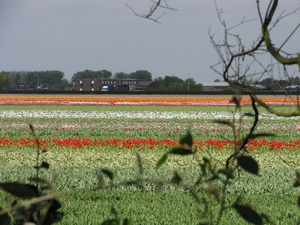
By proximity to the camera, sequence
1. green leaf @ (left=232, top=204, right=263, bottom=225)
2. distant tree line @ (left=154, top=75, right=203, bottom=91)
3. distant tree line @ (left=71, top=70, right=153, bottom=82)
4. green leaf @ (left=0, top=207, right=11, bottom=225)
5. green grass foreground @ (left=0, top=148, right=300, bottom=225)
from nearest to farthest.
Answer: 1. green leaf @ (left=0, top=207, right=11, bottom=225)
2. green leaf @ (left=232, top=204, right=263, bottom=225)
3. green grass foreground @ (left=0, top=148, right=300, bottom=225)
4. distant tree line @ (left=154, top=75, right=203, bottom=91)
5. distant tree line @ (left=71, top=70, right=153, bottom=82)

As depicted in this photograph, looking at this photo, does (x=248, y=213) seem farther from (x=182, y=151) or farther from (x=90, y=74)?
(x=90, y=74)

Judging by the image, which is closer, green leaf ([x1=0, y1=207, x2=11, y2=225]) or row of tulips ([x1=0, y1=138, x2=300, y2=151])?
green leaf ([x1=0, y1=207, x2=11, y2=225])

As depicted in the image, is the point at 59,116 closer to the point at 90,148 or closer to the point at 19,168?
the point at 90,148

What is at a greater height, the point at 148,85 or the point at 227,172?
the point at 227,172

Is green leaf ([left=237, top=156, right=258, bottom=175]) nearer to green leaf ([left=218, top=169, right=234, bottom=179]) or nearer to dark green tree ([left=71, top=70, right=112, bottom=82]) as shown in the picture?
green leaf ([left=218, top=169, right=234, bottom=179])

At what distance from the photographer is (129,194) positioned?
30.6ft

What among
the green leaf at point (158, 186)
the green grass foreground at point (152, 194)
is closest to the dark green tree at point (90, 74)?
the green grass foreground at point (152, 194)

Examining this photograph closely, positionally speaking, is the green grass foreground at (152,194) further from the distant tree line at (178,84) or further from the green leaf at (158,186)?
the distant tree line at (178,84)

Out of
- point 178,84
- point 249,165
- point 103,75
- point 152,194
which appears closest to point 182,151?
point 249,165

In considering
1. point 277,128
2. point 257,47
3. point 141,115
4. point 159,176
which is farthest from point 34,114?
point 257,47

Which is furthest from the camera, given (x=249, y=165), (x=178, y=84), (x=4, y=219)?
(x=178, y=84)

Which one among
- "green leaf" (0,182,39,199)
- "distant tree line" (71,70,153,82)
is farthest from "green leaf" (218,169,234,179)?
"distant tree line" (71,70,153,82)

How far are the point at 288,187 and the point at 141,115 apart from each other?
21.8 metres

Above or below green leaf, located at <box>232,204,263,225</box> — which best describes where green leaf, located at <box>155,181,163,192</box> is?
above
